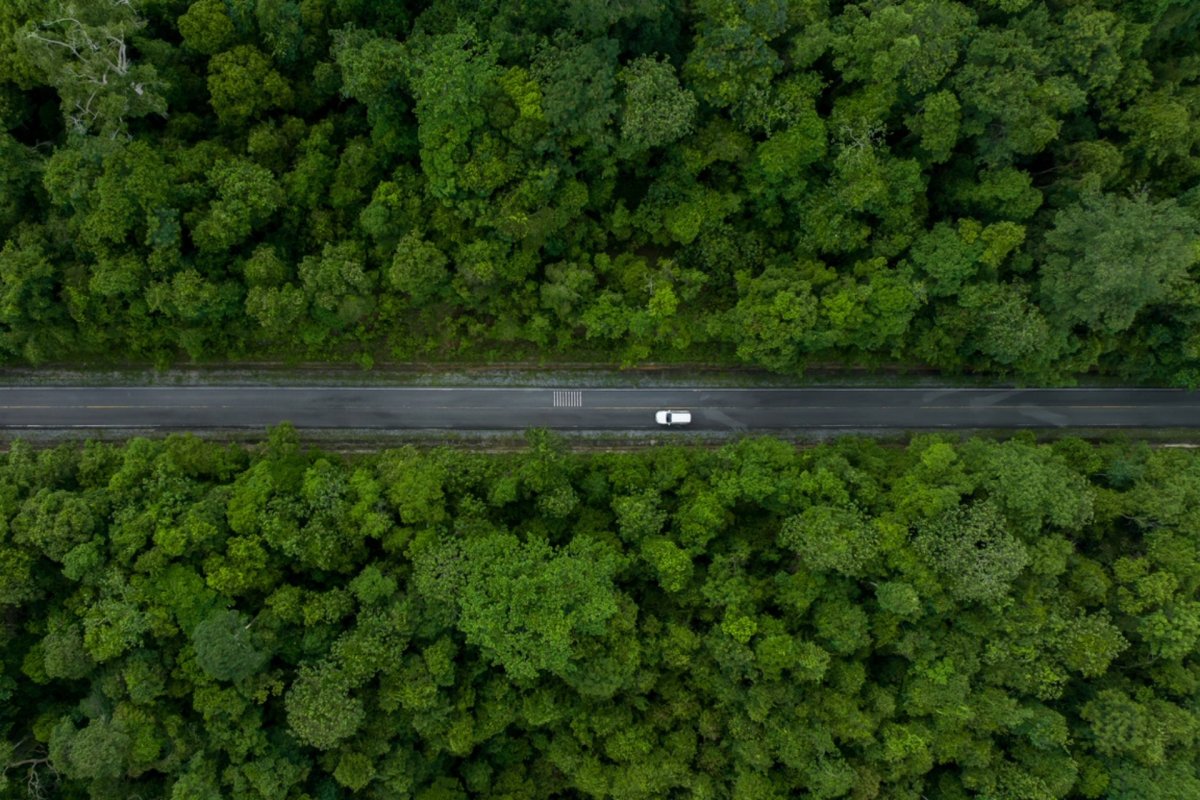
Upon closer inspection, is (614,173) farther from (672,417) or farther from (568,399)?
(672,417)

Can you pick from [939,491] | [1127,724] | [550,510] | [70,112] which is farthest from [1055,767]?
[70,112]

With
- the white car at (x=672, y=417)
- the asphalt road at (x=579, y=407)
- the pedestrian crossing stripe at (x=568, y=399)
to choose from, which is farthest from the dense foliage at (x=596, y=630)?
the pedestrian crossing stripe at (x=568, y=399)

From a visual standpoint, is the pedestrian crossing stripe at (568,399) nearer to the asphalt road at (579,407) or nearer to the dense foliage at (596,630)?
the asphalt road at (579,407)

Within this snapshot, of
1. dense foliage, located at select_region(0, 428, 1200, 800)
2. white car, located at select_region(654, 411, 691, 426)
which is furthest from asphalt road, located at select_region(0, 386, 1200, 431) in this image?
dense foliage, located at select_region(0, 428, 1200, 800)

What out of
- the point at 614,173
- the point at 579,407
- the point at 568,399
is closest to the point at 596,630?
the point at 579,407

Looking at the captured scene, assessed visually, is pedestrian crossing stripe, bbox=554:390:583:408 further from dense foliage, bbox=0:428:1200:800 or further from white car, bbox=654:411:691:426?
dense foliage, bbox=0:428:1200:800
